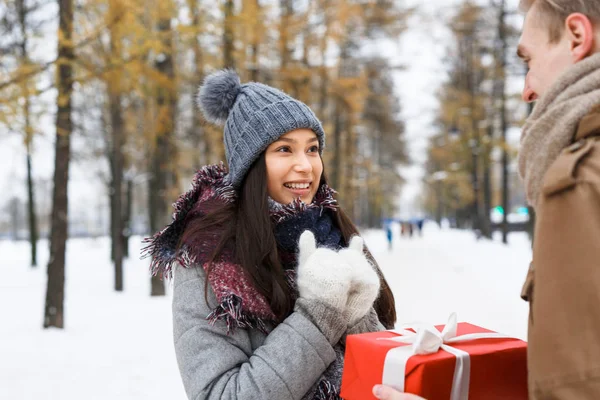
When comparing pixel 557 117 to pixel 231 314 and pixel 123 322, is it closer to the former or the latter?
pixel 231 314

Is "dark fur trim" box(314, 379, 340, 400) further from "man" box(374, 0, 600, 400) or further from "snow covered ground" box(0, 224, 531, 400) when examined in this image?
"snow covered ground" box(0, 224, 531, 400)

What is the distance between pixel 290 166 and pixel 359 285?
574 millimetres

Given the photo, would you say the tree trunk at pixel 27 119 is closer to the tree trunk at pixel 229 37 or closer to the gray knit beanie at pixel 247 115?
the tree trunk at pixel 229 37

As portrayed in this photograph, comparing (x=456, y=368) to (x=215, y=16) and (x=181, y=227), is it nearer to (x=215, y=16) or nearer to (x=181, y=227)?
(x=181, y=227)

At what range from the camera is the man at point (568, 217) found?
955 mm

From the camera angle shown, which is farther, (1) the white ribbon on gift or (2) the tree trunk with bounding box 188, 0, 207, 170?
(2) the tree trunk with bounding box 188, 0, 207, 170

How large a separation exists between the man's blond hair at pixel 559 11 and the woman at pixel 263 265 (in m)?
0.86

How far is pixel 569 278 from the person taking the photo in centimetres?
97

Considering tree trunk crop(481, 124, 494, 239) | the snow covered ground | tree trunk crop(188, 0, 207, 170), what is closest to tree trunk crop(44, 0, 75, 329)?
the snow covered ground

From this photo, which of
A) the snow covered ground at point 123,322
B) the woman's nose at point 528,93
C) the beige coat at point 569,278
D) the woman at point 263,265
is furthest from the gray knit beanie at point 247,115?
the snow covered ground at point 123,322

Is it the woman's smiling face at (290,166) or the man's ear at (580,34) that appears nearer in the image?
the man's ear at (580,34)

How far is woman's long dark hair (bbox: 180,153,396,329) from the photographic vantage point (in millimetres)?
1876

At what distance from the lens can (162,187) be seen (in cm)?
1202

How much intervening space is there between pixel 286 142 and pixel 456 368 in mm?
1110
